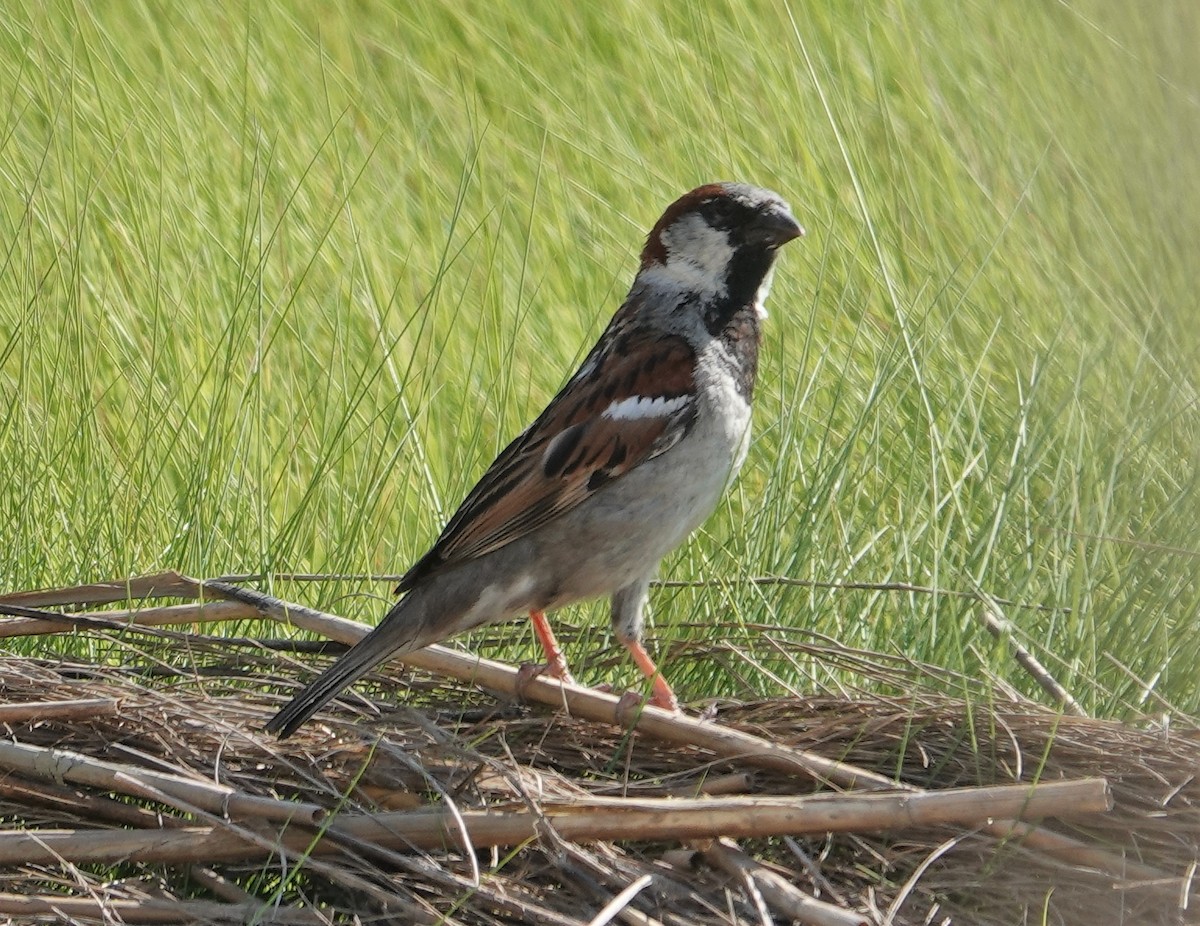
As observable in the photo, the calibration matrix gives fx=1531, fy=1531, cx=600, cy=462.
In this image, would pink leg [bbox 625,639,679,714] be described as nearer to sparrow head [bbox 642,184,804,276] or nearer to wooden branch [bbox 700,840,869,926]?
wooden branch [bbox 700,840,869,926]

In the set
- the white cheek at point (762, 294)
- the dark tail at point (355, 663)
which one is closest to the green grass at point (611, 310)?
the white cheek at point (762, 294)

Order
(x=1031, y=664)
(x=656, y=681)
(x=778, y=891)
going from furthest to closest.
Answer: (x=656, y=681)
(x=1031, y=664)
(x=778, y=891)

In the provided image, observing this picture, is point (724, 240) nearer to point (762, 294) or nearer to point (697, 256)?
point (697, 256)

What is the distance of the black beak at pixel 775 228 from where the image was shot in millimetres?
3646

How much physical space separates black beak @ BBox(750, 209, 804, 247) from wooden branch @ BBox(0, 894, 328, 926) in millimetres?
1991

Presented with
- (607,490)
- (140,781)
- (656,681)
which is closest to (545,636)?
(607,490)

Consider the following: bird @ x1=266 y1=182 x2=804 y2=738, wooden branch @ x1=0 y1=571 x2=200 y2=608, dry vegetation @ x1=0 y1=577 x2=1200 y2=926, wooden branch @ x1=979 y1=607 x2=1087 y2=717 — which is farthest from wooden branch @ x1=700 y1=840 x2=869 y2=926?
wooden branch @ x1=0 y1=571 x2=200 y2=608

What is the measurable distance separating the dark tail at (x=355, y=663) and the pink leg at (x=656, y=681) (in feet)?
1.58

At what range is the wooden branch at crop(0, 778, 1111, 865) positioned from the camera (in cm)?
228

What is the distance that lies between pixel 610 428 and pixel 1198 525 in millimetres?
1327

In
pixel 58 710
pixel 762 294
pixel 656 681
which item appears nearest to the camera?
pixel 58 710

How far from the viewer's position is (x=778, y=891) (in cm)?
229

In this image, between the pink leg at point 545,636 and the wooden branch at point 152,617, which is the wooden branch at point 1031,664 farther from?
the wooden branch at point 152,617

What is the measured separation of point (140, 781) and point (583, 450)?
4.29 feet
